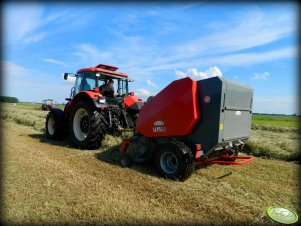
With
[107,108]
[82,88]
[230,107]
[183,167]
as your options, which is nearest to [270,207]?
[183,167]

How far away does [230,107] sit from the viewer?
5113 millimetres

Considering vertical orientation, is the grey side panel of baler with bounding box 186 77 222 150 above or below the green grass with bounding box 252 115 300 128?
above

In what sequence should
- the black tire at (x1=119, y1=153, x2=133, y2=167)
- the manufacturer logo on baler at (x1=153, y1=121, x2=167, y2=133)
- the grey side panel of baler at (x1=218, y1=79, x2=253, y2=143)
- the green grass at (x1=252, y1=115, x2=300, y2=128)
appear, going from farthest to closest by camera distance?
the green grass at (x1=252, y1=115, x2=300, y2=128), the black tire at (x1=119, y1=153, x2=133, y2=167), the manufacturer logo on baler at (x1=153, y1=121, x2=167, y2=133), the grey side panel of baler at (x1=218, y1=79, x2=253, y2=143)

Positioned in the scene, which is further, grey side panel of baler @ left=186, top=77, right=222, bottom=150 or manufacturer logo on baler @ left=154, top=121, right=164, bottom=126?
manufacturer logo on baler @ left=154, top=121, right=164, bottom=126

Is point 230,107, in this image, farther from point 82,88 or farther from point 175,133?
point 82,88

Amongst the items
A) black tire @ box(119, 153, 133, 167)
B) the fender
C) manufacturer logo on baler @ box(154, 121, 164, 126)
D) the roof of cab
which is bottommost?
black tire @ box(119, 153, 133, 167)

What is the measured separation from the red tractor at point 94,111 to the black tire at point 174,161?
2.47 meters

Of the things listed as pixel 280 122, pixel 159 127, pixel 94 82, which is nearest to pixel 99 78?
pixel 94 82

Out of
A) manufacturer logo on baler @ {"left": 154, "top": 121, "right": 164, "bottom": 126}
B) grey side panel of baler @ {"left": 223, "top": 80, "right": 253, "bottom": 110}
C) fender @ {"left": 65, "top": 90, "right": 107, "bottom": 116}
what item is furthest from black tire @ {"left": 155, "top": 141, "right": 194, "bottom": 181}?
fender @ {"left": 65, "top": 90, "right": 107, "bottom": 116}

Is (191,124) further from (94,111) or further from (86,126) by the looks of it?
(86,126)

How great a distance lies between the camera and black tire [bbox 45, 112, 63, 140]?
905 centimetres

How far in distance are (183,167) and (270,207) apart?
1.54m

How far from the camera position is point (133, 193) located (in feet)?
14.2

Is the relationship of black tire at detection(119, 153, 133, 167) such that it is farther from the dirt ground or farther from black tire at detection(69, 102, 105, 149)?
black tire at detection(69, 102, 105, 149)
